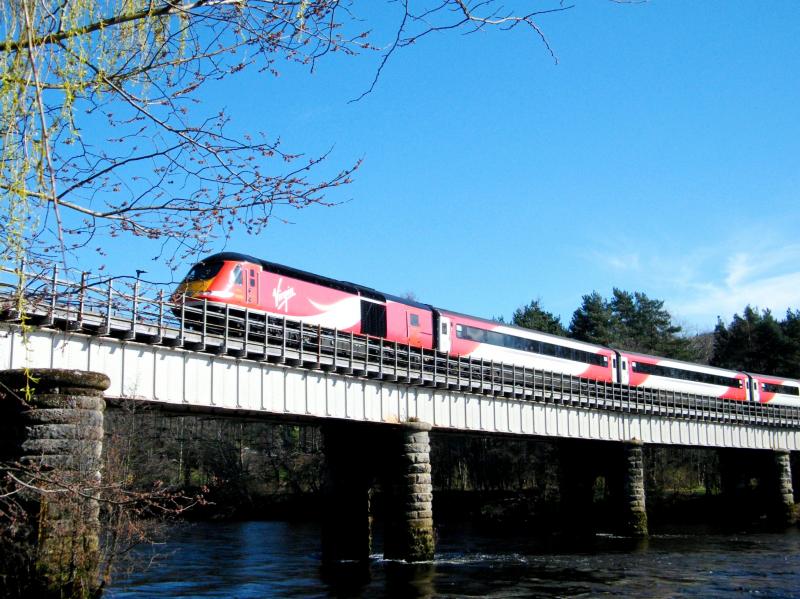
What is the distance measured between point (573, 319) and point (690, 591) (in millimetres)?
63792

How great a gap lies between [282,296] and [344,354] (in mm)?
2854

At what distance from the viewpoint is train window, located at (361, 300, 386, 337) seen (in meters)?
30.1

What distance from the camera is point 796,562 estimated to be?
2812cm

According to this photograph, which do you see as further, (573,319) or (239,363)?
(573,319)

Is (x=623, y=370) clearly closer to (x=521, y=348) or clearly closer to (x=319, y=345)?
(x=521, y=348)

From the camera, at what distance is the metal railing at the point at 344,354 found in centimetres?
1753

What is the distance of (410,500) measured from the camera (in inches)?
1054

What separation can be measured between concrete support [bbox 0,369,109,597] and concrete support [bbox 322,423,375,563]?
14951 millimetres

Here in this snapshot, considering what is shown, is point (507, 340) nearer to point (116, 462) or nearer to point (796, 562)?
point (796, 562)

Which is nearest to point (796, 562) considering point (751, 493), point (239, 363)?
point (239, 363)

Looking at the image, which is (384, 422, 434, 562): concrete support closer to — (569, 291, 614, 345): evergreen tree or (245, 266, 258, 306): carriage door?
(245, 266, 258, 306): carriage door

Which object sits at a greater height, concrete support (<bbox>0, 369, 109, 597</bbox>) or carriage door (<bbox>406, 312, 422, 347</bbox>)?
carriage door (<bbox>406, 312, 422, 347</bbox>)

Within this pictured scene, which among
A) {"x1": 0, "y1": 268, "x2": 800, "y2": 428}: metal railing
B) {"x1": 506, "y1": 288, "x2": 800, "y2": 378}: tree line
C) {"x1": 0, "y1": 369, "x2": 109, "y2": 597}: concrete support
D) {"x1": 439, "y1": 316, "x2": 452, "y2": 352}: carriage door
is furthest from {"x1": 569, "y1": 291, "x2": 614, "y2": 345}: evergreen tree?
{"x1": 0, "y1": 369, "x2": 109, "y2": 597}: concrete support

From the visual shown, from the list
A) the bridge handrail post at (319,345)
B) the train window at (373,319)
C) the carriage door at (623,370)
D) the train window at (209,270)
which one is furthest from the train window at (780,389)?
the train window at (209,270)
